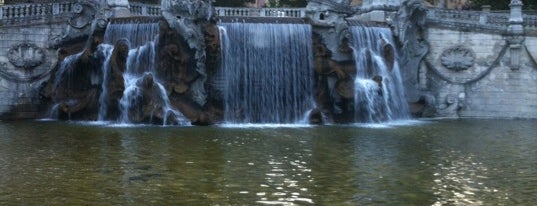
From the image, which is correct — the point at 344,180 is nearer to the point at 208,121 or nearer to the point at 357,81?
the point at 208,121

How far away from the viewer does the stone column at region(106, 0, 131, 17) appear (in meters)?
29.6

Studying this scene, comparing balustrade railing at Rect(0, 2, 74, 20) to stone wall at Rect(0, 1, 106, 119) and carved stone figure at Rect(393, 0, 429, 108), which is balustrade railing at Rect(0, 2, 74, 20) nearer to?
stone wall at Rect(0, 1, 106, 119)

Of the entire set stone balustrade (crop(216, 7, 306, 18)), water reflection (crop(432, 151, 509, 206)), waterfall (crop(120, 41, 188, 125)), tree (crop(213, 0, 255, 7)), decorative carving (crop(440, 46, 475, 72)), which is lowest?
water reflection (crop(432, 151, 509, 206))

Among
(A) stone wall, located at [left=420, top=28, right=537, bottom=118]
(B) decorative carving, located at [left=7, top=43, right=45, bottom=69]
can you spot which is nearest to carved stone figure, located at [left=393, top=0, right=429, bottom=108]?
(A) stone wall, located at [left=420, top=28, right=537, bottom=118]

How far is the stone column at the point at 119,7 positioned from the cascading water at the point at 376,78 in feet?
31.0

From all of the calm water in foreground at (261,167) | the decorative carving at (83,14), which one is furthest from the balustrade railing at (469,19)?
→ the decorative carving at (83,14)

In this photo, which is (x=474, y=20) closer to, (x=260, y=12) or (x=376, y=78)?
(x=376, y=78)

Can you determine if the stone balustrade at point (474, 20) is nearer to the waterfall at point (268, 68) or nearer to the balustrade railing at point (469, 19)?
the balustrade railing at point (469, 19)

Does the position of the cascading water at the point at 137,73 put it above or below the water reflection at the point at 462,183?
above

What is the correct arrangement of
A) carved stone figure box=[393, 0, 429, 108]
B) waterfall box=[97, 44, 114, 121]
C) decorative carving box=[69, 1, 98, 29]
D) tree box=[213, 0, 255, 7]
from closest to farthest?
waterfall box=[97, 44, 114, 121] → decorative carving box=[69, 1, 98, 29] → carved stone figure box=[393, 0, 429, 108] → tree box=[213, 0, 255, 7]

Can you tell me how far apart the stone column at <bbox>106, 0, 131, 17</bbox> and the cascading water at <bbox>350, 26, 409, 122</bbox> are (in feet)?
31.0

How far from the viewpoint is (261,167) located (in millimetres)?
14453

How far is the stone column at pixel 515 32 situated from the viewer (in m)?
31.2

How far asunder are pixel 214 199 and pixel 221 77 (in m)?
15.9
